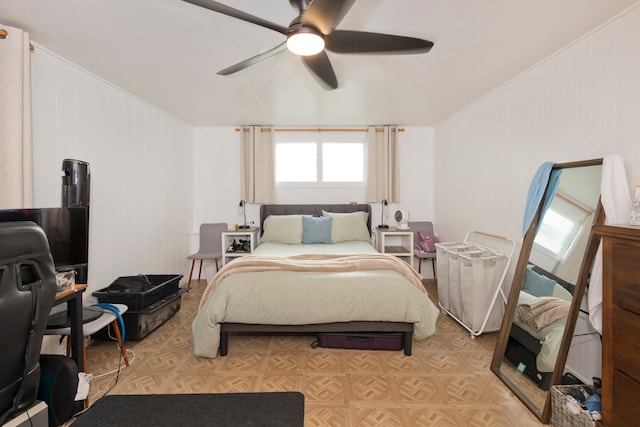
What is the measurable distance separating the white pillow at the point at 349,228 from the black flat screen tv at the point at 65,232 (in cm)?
258

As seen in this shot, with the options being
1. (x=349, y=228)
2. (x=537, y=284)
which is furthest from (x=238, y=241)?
(x=537, y=284)

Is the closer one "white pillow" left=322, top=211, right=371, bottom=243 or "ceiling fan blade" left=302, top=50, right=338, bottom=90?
"ceiling fan blade" left=302, top=50, right=338, bottom=90

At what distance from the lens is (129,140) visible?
10.0 feet

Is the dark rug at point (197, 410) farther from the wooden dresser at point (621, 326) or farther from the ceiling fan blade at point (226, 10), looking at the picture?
the ceiling fan blade at point (226, 10)

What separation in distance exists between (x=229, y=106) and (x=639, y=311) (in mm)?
3730

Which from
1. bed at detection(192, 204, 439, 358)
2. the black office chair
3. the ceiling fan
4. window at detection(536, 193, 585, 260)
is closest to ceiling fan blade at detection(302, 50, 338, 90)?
the ceiling fan

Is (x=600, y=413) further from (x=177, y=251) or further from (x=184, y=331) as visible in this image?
(x=177, y=251)

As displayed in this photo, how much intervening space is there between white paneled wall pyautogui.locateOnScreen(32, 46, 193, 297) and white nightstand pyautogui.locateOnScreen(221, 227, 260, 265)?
0.68m

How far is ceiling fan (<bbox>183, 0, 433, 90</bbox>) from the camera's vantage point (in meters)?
1.32

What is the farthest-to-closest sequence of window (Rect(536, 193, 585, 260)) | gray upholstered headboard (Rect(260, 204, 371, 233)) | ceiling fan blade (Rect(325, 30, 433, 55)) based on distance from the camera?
gray upholstered headboard (Rect(260, 204, 371, 233)) < window (Rect(536, 193, 585, 260)) < ceiling fan blade (Rect(325, 30, 433, 55))

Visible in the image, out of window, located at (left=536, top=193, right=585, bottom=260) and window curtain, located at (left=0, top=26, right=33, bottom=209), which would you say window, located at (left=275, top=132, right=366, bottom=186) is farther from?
window curtain, located at (left=0, top=26, right=33, bottom=209)

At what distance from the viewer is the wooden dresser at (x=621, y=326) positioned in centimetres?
124

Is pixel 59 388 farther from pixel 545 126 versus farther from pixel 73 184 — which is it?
pixel 545 126

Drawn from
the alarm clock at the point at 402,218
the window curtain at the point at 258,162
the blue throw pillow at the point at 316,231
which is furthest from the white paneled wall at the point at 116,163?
the alarm clock at the point at 402,218
